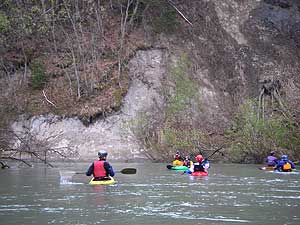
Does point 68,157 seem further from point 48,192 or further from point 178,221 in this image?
point 178,221

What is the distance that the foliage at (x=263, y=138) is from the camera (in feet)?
113

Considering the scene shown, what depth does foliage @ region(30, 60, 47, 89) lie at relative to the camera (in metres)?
44.6

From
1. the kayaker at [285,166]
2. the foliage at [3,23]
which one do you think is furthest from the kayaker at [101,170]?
the foliage at [3,23]

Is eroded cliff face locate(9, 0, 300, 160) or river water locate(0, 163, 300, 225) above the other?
eroded cliff face locate(9, 0, 300, 160)

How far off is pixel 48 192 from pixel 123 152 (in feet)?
61.5

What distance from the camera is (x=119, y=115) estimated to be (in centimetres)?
4275

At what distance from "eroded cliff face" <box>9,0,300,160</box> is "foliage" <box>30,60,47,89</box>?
11.9ft

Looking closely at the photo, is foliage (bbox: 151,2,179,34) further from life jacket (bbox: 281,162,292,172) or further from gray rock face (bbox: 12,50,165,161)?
life jacket (bbox: 281,162,292,172)

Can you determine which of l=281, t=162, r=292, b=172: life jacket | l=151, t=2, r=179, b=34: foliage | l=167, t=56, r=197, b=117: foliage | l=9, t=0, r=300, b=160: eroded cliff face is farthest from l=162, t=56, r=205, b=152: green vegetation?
l=281, t=162, r=292, b=172: life jacket

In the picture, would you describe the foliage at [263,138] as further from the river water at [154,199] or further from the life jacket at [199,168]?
the life jacket at [199,168]

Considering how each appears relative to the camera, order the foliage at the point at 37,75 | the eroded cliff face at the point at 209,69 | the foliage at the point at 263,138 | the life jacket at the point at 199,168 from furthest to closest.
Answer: the foliage at the point at 37,75, the eroded cliff face at the point at 209,69, the foliage at the point at 263,138, the life jacket at the point at 199,168

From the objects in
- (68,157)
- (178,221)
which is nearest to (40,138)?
(68,157)

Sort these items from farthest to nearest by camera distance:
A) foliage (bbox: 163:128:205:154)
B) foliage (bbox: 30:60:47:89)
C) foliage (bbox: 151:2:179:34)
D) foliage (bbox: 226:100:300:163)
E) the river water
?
foliage (bbox: 151:2:179:34)
foliage (bbox: 30:60:47:89)
foliage (bbox: 163:128:205:154)
foliage (bbox: 226:100:300:163)
the river water

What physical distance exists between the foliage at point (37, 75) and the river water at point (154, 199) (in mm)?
16832
